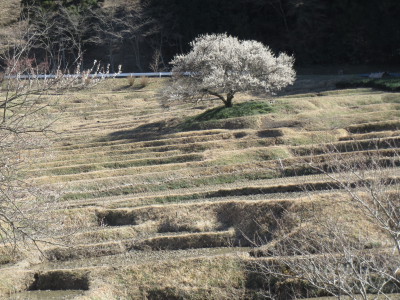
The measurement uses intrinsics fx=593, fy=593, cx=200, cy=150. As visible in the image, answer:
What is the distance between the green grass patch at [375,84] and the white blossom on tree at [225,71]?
5861mm

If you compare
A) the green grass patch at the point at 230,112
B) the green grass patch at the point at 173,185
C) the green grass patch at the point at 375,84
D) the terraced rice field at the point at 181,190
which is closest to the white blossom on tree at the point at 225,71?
the green grass patch at the point at 230,112

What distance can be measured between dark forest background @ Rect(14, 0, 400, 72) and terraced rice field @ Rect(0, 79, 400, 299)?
10087mm

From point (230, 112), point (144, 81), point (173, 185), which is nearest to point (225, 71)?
point (230, 112)

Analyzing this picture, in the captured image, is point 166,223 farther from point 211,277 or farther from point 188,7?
point 188,7

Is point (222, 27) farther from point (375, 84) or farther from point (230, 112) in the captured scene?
point (230, 112)

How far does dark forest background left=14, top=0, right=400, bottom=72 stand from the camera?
2264 inches

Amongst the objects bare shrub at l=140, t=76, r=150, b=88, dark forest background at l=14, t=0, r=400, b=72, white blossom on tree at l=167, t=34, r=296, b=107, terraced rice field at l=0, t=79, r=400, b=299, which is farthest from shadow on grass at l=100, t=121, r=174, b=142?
bare shrub at l=140, t=76, r=150, b=88

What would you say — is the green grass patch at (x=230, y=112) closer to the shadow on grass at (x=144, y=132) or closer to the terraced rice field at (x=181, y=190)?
the terraced rice field at (x=181, y=190)

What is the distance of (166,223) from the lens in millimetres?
27656

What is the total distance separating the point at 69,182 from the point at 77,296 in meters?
13.2

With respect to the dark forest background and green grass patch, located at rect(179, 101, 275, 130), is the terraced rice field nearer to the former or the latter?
green grass patch, located at rect(179, 101, 275, 130)

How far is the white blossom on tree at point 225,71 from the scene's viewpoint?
44.3m

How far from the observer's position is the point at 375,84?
46.8 m

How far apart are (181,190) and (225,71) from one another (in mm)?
15370
